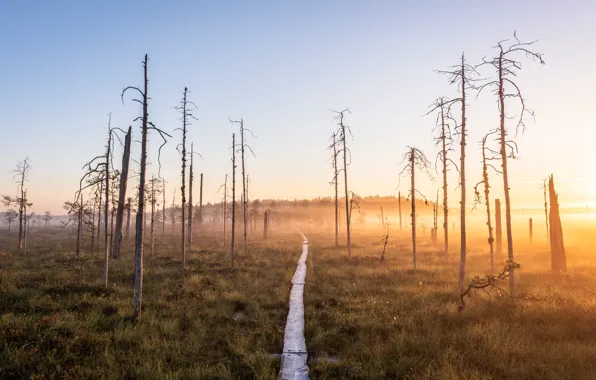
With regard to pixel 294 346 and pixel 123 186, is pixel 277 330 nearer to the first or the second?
pixel 294 346

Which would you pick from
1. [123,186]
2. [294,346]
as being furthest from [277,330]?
Result: [123,186]

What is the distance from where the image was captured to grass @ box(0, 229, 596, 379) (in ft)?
25.7

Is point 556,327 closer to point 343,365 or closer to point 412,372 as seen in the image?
point 412,372

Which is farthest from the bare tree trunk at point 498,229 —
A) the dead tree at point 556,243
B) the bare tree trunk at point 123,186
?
the bare tree trunk at point 123,186

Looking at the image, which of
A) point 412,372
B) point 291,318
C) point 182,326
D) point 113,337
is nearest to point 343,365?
point 412,372

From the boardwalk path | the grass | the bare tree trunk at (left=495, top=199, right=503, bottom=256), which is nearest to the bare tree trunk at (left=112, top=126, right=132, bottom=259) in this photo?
the grass

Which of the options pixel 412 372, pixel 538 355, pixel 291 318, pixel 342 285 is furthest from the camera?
pixel 342 285

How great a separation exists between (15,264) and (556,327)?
1212 inches

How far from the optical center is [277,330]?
10812 millimetres

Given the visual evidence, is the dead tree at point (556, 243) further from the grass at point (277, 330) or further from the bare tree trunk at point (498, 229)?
the bare tree trunk at point (498, 229)

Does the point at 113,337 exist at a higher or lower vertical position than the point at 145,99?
lower

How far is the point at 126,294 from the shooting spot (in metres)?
14.9

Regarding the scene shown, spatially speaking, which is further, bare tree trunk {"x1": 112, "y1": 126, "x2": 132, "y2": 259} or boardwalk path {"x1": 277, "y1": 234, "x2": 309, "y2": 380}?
bare tree trunk {"x1": 112, "y1": 126, "x2": 132, "y2": 259}

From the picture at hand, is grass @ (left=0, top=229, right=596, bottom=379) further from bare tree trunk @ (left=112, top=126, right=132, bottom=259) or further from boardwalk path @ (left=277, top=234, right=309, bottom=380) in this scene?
bare tree trunk @ (left=112, top=126, right=132, bottom=259)
